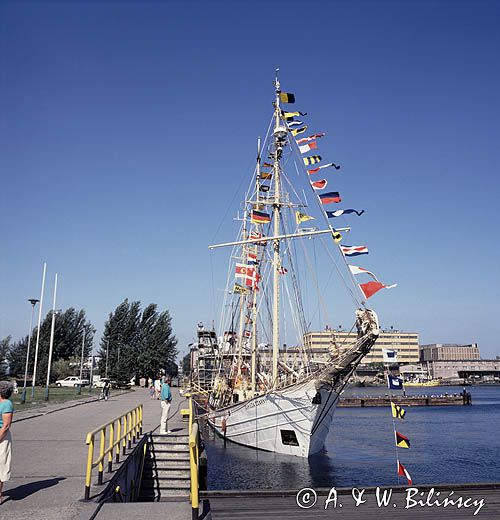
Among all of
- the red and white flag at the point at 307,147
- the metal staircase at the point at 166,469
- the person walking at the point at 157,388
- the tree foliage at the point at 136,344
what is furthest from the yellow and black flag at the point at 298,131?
the tree foliage at the point at 136,344

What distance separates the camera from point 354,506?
28.5 feet

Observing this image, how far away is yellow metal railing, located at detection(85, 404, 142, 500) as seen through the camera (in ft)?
28.2

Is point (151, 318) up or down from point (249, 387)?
up

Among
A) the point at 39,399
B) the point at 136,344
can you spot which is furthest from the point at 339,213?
the point at 136,344

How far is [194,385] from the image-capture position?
6288 centimetres

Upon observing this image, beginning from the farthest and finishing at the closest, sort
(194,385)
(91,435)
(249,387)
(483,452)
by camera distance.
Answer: (194,385)
(249,387)
(483,452)
(91,435)

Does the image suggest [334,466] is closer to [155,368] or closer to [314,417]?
[314,417]

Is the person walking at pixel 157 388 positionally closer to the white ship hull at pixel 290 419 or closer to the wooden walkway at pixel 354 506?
the white ship hull at pixel 290 419

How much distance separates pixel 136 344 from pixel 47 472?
192 feet

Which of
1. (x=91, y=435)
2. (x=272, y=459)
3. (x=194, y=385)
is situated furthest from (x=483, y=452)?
(x=194, y=385)

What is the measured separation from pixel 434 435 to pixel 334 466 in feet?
64.4

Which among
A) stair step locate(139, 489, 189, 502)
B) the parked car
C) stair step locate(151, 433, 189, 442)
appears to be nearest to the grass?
stair step locate(151, 433, 189, 442)

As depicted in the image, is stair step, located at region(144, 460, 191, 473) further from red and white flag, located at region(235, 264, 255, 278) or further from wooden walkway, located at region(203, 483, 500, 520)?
red and white flag, located at region(235, 264, 255, 278)

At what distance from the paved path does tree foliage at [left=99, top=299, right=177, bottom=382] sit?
4614cm
